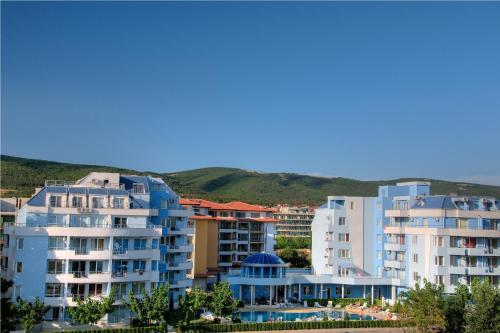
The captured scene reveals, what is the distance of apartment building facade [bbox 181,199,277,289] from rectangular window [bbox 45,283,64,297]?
25612mm

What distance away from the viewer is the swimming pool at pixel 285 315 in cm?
5564

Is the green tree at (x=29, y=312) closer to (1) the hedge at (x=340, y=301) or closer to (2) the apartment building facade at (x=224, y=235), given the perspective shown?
(2) the apartment building facade at (x=224, y=235)

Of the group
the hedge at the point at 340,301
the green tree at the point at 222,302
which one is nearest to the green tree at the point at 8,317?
the green tree at the point at 222,302

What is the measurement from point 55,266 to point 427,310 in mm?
30082

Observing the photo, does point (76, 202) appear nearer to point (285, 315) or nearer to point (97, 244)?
point (97, 244)

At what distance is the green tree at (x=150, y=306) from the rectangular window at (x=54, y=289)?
5.44 meters

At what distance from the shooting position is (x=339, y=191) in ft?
646

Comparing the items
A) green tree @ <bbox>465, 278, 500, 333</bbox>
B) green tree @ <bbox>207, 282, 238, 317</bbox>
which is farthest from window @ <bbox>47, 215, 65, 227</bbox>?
green tree @ <bbox>465, 278, 500, 333</bbox>

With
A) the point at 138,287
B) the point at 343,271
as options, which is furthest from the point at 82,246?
the point at 343,271

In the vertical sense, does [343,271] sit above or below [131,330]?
above

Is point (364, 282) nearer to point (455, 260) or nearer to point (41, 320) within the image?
point (455, 260)

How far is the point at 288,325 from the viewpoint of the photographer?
5050 centimetres

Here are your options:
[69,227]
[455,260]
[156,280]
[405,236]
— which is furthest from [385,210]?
[69,227]

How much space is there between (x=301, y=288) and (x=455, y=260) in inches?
702
